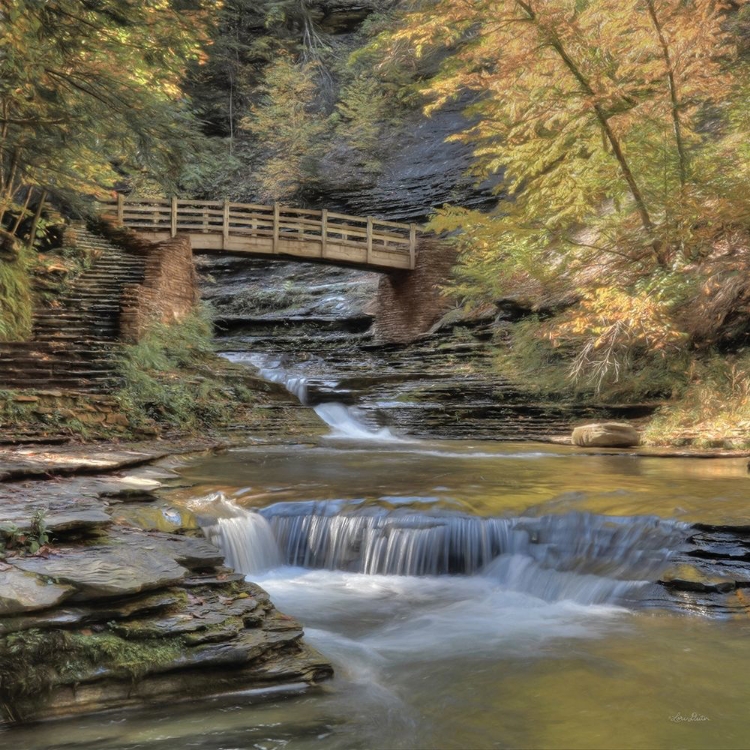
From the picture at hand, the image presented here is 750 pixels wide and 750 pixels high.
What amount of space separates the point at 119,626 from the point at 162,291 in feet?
46.6

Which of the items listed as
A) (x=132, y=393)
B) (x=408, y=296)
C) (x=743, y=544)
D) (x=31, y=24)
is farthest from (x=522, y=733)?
(x=408, y=296)

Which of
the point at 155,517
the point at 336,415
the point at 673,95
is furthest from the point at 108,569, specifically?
the point at 336,415

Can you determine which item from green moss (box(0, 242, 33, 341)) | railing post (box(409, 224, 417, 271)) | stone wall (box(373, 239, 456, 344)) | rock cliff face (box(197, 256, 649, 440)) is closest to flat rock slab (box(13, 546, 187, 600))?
green moss (box(0, 242, 33, 341))

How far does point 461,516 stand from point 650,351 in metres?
8.22

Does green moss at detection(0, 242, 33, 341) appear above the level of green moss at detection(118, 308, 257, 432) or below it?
above

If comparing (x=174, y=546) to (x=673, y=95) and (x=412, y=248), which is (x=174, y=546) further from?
(x=412, y=248)

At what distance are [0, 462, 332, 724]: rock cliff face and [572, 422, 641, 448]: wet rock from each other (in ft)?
27.7

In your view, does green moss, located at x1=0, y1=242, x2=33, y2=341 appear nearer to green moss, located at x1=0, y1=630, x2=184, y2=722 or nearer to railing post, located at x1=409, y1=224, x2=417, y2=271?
green moss, located at x1=0, y1=630, x2=184, y2=722

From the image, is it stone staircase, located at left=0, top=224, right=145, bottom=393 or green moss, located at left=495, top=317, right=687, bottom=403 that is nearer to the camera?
stone staircase, located at left=0, top=224, right=145, bottom=393

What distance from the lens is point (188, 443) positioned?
11.3 metres

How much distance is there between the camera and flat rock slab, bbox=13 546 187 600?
3.87m

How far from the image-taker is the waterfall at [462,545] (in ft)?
19.4

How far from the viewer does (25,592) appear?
3.65m

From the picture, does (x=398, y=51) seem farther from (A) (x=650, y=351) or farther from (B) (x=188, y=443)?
(B) (x=188, y=443)
